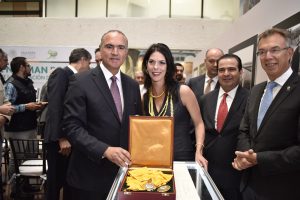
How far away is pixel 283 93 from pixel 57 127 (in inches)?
72.7

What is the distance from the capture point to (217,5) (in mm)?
9469

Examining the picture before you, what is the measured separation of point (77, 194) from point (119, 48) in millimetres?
934

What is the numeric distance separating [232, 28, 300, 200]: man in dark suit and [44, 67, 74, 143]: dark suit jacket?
5.22 feet

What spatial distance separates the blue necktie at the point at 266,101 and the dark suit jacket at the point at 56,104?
5.51 feet

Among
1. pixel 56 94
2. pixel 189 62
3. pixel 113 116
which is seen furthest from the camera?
pixel 189 62

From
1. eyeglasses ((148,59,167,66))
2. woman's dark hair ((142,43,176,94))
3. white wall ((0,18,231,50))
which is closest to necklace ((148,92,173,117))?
woman's dark hair ((142,43,176,94))

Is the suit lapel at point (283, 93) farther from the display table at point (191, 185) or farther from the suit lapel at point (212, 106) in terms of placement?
the suit lapel at point (212, 106)

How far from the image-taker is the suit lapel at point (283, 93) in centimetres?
154

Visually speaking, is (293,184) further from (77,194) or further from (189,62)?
(189,62)

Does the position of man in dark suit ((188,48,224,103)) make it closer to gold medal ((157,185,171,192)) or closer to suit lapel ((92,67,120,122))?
suit lapel ((92,67,120,122))

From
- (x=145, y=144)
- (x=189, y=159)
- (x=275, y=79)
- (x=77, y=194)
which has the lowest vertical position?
(x=77, y=194)

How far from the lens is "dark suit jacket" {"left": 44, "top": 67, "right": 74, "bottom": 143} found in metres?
2.61

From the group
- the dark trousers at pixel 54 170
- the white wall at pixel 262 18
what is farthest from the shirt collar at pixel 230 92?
the dark trousers at pixel 54 170

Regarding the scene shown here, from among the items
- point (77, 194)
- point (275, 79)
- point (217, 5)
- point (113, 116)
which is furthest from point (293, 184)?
point (217, 5)
